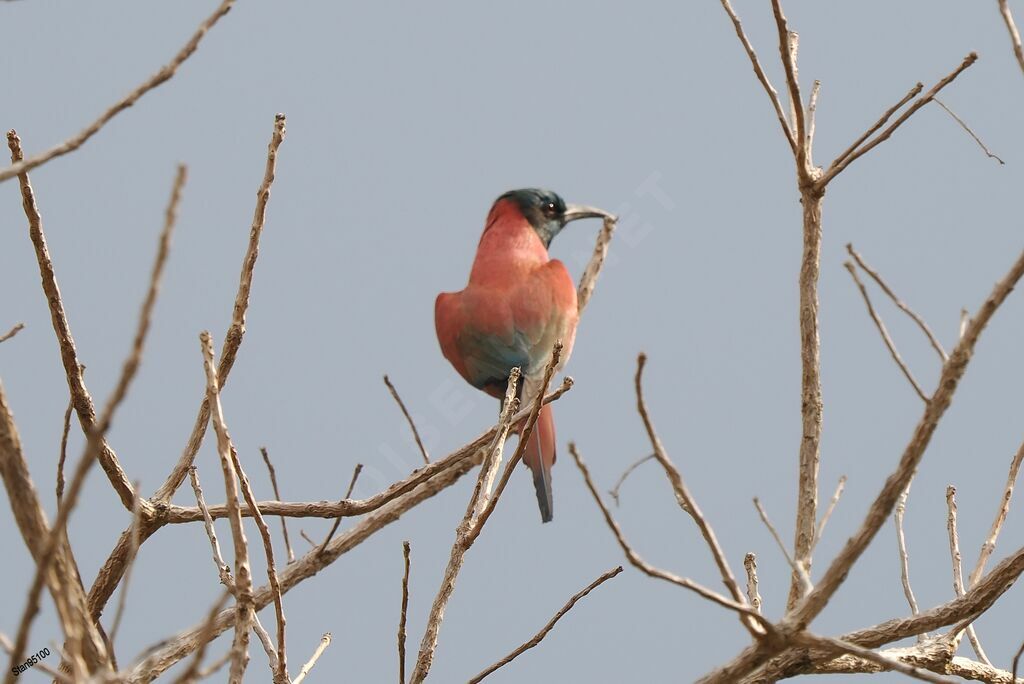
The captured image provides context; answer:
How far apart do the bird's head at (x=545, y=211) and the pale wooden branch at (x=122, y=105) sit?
304 cm

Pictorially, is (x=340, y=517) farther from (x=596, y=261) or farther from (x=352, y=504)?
(x=596, y=261)

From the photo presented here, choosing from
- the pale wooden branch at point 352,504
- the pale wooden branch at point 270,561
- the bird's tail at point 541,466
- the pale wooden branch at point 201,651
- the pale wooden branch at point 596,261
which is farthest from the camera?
the pale wooden branch at point 596,261

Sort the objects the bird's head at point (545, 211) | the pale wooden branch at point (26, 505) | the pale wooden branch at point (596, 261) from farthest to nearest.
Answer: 1. the bird's head at point (545, 211)
2. the pale wooden branch at point (596, 261)
3. the pale wooden branch at point (26, 505)

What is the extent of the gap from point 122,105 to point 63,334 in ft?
2.70

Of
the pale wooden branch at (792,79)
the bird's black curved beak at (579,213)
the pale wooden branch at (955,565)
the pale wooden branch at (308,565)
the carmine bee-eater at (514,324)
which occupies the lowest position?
the pale wooden branch at (955,565)

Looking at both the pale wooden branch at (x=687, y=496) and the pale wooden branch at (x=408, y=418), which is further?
the pale wooden branch at (x=408, y=418)

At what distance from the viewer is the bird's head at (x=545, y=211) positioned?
169 inches

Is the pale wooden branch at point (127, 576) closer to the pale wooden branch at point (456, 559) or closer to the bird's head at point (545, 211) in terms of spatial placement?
the pale wooden branch at point (456, 559)

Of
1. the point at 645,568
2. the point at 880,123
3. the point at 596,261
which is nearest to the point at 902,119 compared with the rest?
the point at 880,123

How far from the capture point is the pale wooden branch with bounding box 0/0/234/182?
1.07 meters

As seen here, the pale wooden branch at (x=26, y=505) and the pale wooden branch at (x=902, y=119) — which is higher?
the pale wooden branch at (x=902, y=119)

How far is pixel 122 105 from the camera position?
1.16 metres

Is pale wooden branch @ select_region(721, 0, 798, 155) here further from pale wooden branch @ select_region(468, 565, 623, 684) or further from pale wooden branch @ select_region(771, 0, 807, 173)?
pale wooden branch @ select_region(468, 565, 623, 684)

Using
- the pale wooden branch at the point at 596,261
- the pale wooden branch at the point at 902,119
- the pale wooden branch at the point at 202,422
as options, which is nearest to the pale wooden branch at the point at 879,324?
the pale wooden branch at the point at 902,119
